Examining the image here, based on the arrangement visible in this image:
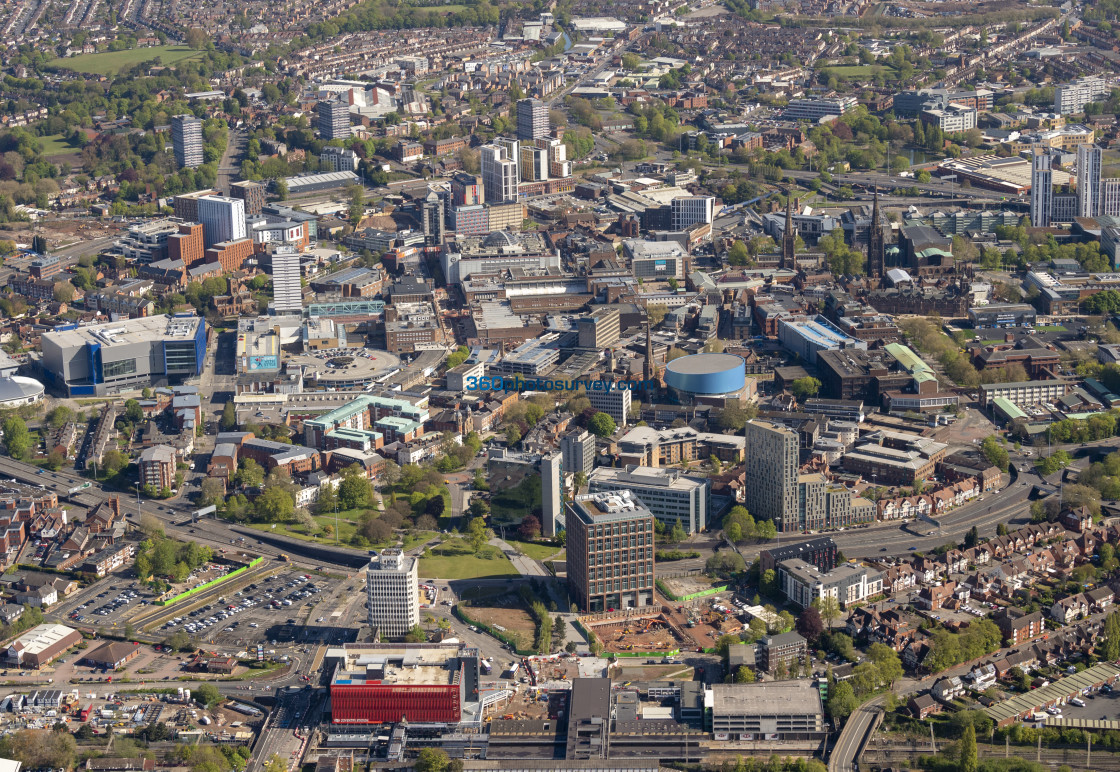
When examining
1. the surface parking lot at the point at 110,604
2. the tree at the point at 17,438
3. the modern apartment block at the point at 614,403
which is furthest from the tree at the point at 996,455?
the tree at the point at 17,438

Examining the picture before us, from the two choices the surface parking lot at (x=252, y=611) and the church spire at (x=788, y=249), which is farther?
the church spire at (x=788, y=249)

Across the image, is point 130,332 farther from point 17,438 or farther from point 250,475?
point 250,475

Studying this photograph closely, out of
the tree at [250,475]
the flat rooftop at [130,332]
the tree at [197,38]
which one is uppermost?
the tree at [197,38]

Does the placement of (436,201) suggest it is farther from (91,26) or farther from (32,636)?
(91,26)

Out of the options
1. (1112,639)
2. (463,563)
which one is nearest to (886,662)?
(1112,639)

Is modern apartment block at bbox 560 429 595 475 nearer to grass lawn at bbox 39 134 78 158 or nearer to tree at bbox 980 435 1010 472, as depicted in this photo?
tree at bbox 980 435 1010 472

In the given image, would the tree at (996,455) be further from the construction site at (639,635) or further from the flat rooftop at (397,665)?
the flat rooftop at (397,665)

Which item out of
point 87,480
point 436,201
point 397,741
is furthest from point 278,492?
point 436,201
